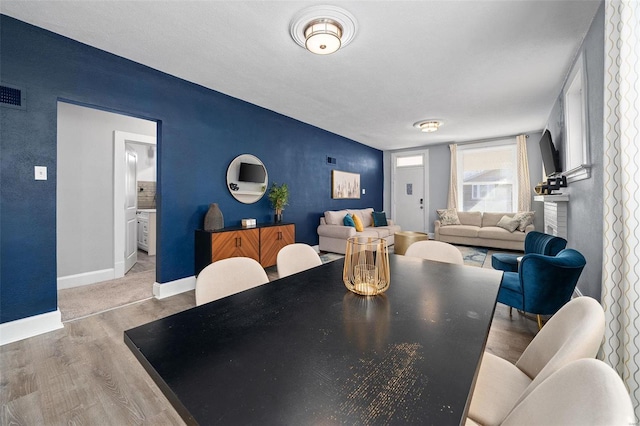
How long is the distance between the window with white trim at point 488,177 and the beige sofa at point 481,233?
0.43 metres

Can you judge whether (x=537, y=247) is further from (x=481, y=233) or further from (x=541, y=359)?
(x=481, y=233)

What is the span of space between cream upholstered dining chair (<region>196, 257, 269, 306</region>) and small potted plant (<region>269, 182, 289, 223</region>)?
2.91 meters

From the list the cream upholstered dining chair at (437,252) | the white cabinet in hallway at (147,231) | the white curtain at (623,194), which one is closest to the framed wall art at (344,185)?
the white cabinet in hallway at (147,231)

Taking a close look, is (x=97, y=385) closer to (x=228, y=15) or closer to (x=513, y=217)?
(x=228, y=15)

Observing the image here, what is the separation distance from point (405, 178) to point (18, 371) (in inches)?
305

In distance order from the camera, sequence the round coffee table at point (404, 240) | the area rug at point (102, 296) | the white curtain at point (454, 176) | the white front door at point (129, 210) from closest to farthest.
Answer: the area rug at point (102, 296), the white front door at point (129, 210), the round coffee table at point (404, 240), the white curtain at point (454, 176)

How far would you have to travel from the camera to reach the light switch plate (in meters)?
2.30

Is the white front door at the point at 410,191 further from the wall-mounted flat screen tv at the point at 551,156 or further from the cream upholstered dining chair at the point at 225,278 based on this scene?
the cream upholstered dining chair at the point at 225,278

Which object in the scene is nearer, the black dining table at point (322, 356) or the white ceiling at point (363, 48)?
the black dining table at point (322, 356)

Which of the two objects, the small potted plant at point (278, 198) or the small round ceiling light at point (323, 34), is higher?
the small round ceiling light at point (323, 34)

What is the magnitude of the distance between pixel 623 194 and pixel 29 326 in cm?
432

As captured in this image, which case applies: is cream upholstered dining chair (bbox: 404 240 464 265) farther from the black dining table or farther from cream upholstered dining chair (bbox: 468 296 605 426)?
cream upholstered dining chair (bbox: 468 296 605 426)

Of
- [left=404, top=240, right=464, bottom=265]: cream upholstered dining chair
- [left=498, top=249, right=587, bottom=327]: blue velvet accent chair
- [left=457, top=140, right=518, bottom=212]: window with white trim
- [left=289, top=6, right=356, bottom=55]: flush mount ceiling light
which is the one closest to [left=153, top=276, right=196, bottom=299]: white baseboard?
[left=404, top=240, right=464, bottom=265]: cream upholstered dining chair

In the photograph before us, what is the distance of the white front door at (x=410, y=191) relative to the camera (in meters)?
7.41
